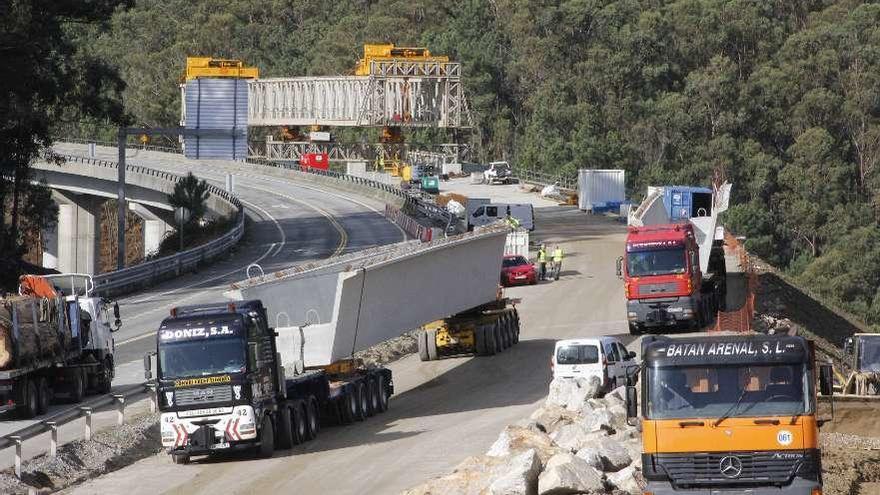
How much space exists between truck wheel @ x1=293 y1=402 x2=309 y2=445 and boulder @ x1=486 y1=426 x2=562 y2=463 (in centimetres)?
602

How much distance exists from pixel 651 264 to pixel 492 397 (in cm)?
1024

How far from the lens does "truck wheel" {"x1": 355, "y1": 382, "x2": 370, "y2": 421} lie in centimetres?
3192

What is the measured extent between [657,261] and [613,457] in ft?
72.2

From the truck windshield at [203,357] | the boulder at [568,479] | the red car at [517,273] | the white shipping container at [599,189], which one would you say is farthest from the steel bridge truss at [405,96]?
the boulder at [568,479]

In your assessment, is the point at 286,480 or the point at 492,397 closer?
the point at 286,480

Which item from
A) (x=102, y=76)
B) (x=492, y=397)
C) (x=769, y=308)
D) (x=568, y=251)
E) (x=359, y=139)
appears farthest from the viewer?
(x=359, y=139)

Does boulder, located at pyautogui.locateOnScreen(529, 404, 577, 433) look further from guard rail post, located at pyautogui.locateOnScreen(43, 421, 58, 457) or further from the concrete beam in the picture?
the concrete beam

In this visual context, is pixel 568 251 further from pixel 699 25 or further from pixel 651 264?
pixel 699 25

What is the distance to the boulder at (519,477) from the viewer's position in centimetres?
2014

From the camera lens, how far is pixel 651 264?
43.8m

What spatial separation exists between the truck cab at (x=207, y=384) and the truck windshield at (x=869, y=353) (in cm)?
1640

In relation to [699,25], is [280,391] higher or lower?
lower

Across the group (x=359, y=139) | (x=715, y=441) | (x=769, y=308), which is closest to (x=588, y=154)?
(x=359, y=139)

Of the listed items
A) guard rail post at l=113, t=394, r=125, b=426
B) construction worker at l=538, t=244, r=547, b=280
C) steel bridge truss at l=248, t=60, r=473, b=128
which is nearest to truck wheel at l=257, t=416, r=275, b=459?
guard rail post at l=113, t=394, r=125, b=426
